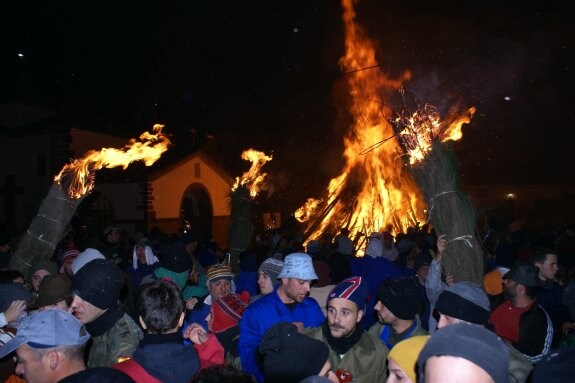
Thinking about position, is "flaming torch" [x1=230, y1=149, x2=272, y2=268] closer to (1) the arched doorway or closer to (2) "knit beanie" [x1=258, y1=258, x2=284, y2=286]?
(2) "knit beanie" [x1=258, y1=258, x2=284, y2=286]

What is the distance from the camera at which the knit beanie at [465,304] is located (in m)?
3.34

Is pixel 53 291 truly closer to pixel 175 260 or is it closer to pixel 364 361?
pixel 175 260

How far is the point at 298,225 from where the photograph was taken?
1792cm

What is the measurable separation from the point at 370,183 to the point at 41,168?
18.1 m

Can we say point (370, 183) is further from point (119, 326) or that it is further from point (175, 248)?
point (119, 326)

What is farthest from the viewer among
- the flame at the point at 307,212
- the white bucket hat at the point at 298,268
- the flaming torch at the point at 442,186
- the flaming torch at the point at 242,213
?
the flame at the point at 307,212

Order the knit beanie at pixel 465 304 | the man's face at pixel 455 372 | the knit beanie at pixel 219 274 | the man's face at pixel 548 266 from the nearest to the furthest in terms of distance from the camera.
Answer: the man's face at pixel 455 372 < the knit beanie at pixel 465 304 < the knit beanie at pixel 219 274 < the man's face at pixel 548 266

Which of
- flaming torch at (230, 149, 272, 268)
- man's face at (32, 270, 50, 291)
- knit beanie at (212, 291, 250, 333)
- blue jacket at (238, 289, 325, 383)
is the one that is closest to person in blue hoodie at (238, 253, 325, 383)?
blue jacket at (238, 289, 325, 383)

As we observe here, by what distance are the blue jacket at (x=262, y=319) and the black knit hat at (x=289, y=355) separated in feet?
4.00

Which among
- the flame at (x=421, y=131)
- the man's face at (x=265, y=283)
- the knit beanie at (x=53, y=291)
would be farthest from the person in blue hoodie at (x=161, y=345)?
the flame at (x=421, y=131)

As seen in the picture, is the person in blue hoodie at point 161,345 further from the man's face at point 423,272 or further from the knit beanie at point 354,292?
the man's face at point 423,272

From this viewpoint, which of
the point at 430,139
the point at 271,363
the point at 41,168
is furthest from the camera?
the point at 41,168

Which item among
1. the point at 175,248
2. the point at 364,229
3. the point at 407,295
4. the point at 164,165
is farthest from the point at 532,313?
the point at 164,165

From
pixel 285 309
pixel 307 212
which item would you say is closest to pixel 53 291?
pixel 285 309
